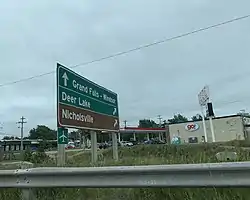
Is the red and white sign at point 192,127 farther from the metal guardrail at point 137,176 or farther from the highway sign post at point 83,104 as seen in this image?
the metal guardrail at point 137,176

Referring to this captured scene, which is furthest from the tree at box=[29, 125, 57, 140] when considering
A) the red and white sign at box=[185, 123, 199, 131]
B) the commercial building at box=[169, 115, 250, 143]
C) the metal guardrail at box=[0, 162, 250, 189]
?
the metal guardrail at box=[0, 162, 250, 189]

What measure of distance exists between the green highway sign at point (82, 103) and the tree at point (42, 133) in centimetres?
10478

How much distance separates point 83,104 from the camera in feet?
39.0

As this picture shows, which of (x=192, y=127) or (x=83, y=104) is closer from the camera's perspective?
(x=83, y=104)

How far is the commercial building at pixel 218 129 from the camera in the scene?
59.1 metres

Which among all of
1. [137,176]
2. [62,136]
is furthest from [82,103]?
[137,176]

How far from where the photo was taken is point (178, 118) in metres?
128

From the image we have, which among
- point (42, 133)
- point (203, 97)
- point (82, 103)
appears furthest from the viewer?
point (42, 133)

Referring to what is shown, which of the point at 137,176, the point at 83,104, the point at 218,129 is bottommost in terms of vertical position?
the point at 137,176

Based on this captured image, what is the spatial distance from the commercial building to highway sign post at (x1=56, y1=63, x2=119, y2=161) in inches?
1724

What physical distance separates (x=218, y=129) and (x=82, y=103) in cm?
5431

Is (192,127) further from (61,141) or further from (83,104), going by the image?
(61,141)

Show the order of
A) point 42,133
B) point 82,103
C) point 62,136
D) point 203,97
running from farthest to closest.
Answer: point 42,133
point 203,97
point 82,103
point 62,136

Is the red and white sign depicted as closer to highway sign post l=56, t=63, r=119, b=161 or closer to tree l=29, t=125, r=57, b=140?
highway sign post l=56, t=63, r=119, b=161
